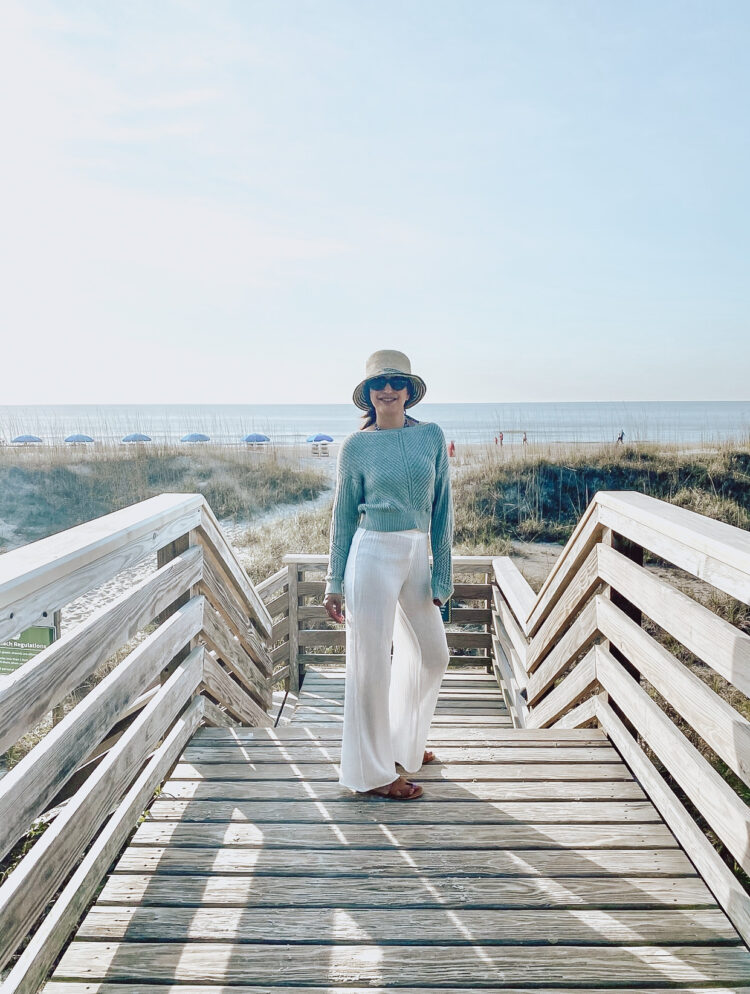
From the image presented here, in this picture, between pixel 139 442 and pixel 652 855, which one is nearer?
pixel 652 855

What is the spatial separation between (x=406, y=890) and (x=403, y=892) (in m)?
0.01

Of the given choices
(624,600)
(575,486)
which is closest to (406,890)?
(624,600)

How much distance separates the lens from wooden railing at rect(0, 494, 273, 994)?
4.16ft

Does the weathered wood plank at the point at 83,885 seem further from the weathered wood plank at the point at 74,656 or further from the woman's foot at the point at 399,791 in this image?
the woman's foot at the point at 399,791

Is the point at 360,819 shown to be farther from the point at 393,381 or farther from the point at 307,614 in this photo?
the point at 307,614

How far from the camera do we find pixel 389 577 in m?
2.28

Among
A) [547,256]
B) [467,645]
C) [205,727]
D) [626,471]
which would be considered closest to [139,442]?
[626,471]

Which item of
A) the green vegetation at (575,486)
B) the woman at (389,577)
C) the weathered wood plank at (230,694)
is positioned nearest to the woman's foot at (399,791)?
the woman at (389,577)

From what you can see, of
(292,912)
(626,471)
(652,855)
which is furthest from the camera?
(626,471)

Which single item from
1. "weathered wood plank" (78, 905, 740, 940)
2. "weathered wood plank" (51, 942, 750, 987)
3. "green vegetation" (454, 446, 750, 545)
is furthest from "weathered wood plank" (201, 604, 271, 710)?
"green vegetation" (454, 446, 750, 545)

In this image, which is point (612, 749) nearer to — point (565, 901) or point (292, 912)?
point (565, 901)

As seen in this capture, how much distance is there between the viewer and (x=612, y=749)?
2.69 metres

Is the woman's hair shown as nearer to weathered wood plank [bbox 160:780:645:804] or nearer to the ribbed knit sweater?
the ribbed knit sweater

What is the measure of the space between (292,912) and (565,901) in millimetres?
764
